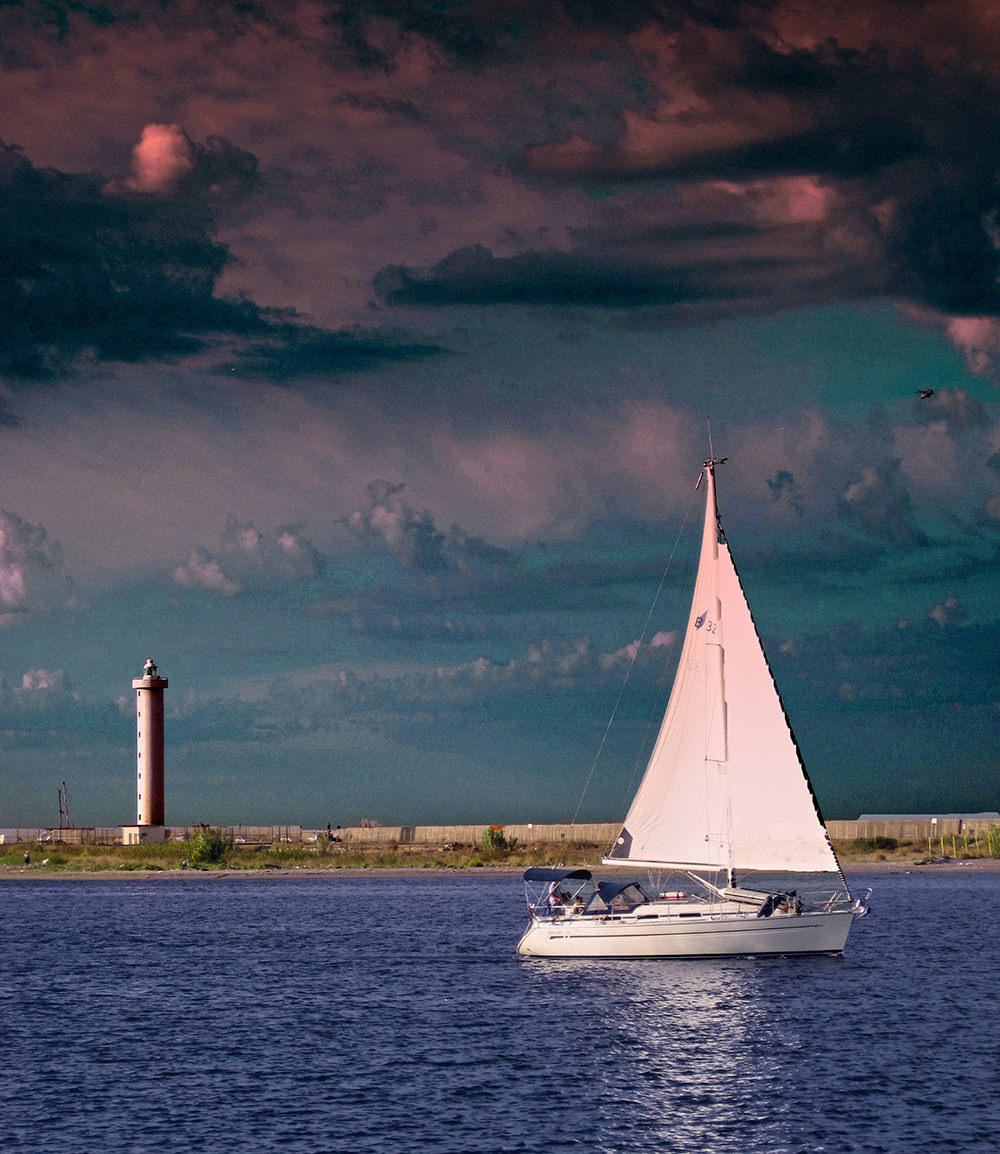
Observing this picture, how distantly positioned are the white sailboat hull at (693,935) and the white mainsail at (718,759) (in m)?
2.49

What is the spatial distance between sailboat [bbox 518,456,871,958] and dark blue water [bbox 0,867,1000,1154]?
198 centimetres

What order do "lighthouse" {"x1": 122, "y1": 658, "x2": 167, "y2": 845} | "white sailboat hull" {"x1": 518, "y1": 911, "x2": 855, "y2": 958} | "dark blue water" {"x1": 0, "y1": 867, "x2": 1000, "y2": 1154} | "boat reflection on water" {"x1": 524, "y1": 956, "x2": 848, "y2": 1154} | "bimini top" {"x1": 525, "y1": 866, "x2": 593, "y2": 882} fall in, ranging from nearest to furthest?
1. "dark blue water" {"x1": 0, "y1": 867, "x2": 1000, "y2": 1154}
2. "boat reflection on water" {"x1": 524, "y1": 956, "x2": 848, "y2": 1154}
3. "white sailboat hull" {"x1": 518, "y1": 911, "x2": 855, "y2": 958}
4. "bimini top" {"x1": 525, "y1": 866, "x2": 593, "y2": 882}
5. "lighthouse" {"x1": 122, "y1": 658, "x2": 167, "y2": 845}

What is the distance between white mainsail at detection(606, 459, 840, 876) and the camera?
6344 centimetres

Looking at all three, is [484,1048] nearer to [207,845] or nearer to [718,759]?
[718,759]

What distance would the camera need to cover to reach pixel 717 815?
63906mm

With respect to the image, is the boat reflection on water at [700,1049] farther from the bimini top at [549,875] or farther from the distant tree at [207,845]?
the distant tree at [207,845]

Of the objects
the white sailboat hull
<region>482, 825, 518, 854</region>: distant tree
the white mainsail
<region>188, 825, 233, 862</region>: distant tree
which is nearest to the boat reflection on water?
the white sailboat hull

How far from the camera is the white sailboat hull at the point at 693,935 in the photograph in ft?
207

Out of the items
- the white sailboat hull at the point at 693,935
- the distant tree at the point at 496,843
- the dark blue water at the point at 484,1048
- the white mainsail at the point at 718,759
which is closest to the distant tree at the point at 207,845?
the distant tree at the point at 496,843

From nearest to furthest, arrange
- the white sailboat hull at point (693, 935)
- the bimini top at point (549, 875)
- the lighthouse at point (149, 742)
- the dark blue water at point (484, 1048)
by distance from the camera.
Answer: the dark blue water at point (484, 1048) → the white sailboat hull at point (693, 935) → the bimini top at point (549, 875) → the lighthouse at point (149, 742)

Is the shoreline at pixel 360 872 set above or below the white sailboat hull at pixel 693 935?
below

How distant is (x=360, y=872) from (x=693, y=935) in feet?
342

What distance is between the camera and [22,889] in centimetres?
15650

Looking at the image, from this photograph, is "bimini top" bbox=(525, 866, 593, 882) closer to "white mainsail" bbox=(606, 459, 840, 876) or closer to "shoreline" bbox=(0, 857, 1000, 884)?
"white mainsail" bbox=(606, 459, 840, 876)
